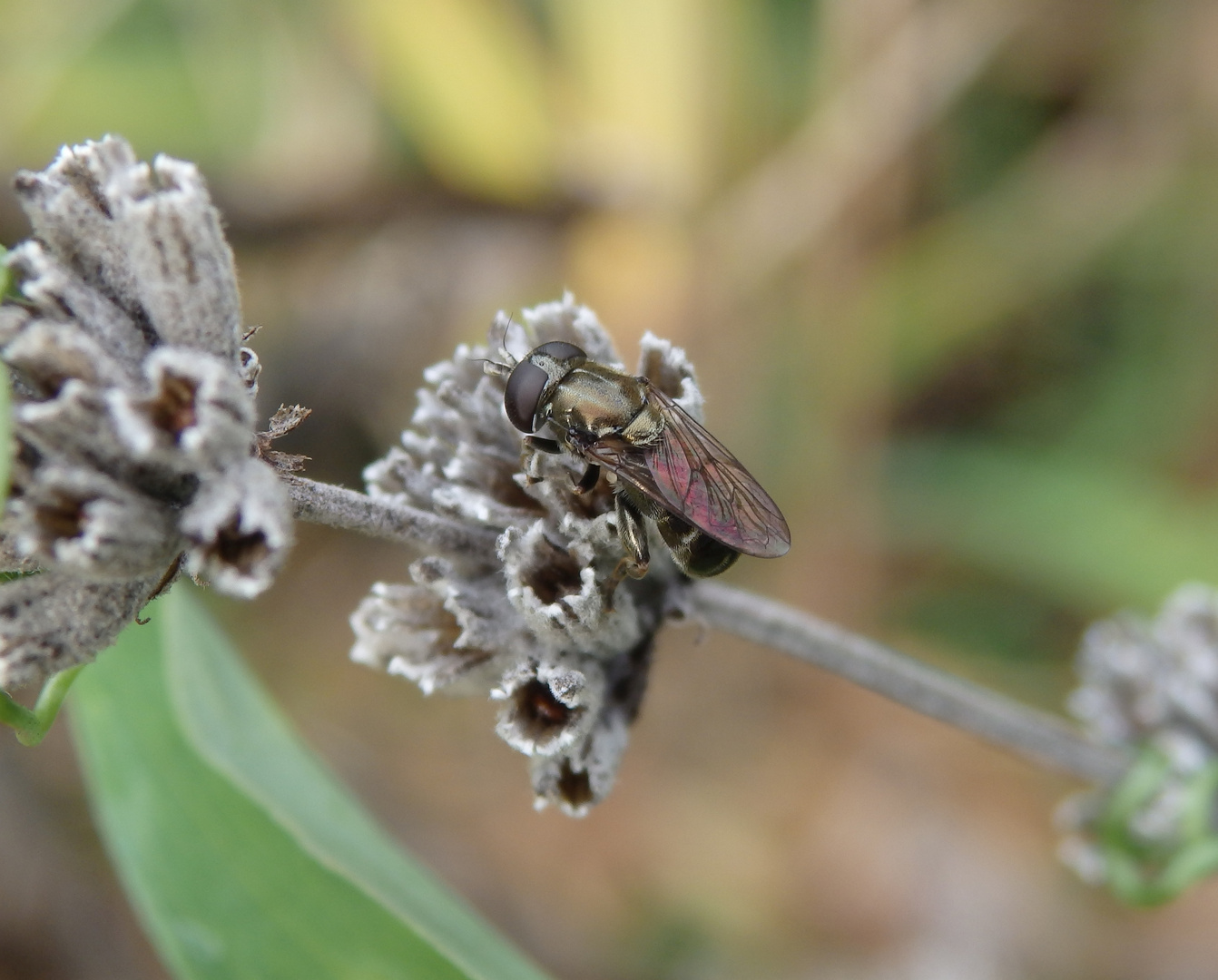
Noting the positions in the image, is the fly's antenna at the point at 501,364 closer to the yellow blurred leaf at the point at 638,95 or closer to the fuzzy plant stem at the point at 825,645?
the fuzzy plant stem at the point at 825,645

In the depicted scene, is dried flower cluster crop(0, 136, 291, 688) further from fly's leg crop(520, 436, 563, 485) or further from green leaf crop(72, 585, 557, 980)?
green leaf crop(72, 585, 557, 980)

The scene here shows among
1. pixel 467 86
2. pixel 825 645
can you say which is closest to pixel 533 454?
pixel 825 645

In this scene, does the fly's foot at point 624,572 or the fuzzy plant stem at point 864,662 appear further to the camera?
the fuzzy plant stem at point 864,662

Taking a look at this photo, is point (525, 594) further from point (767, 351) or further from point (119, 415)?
point (767, 351)

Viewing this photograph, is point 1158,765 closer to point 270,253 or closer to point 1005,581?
point 1005,581

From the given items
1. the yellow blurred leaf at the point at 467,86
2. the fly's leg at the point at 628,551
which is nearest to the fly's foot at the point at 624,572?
the fly's leg at the point at 628,551

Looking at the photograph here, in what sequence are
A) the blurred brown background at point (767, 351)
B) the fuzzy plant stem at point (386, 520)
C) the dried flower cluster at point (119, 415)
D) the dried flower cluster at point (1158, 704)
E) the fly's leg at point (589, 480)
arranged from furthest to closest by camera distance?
the blurred brown background at point (767, 351), the dried flower cluster at point (1158, 704), the fly's leg at point (589, 480), the fuzzy plant stem at point (386, 520), the dried flower cluster at point (119, 415)
